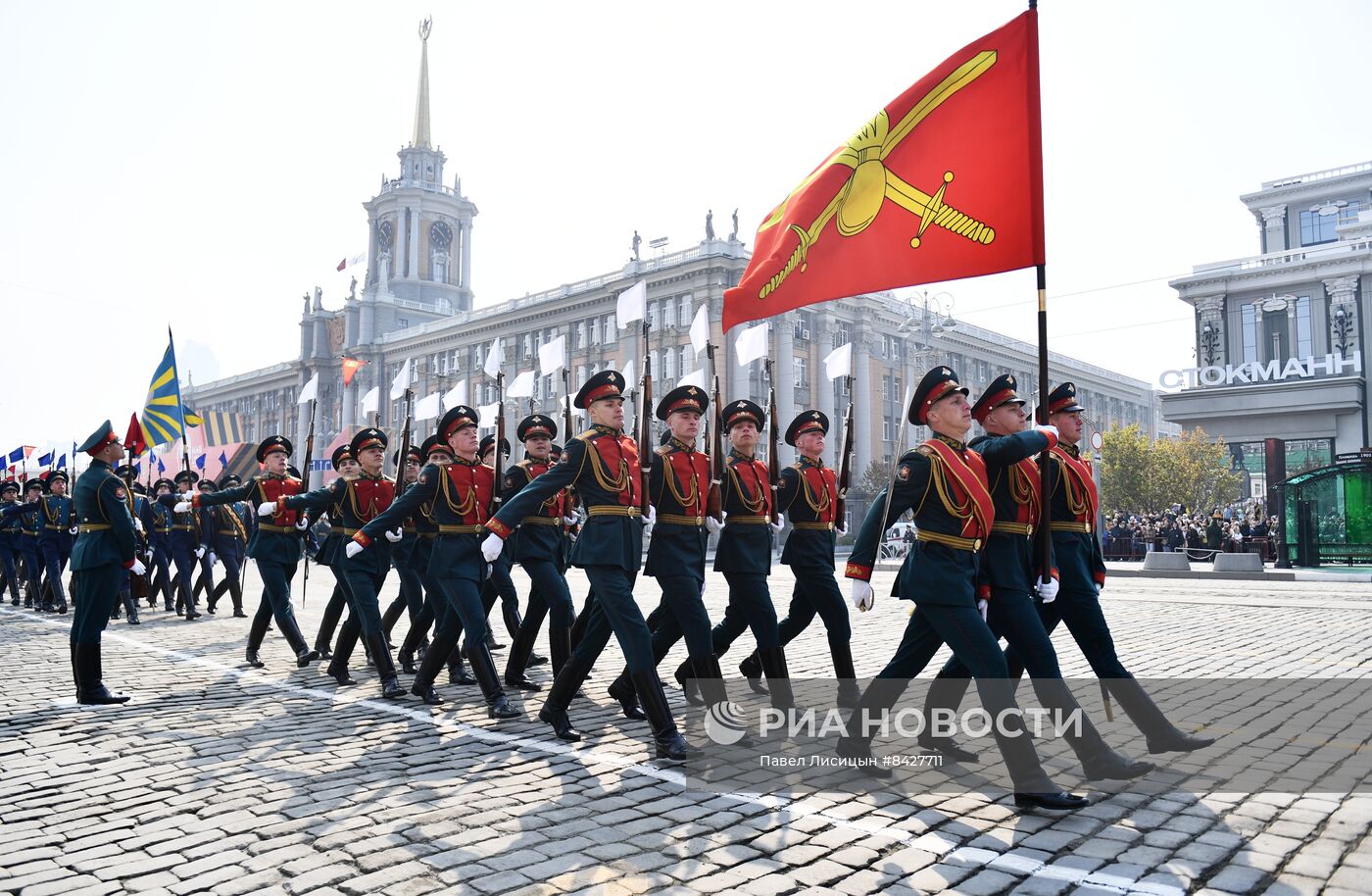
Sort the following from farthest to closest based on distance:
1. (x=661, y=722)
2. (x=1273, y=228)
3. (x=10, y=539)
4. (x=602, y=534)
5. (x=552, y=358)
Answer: (x=1273, y=228) → (x=10, y=539) → (x=552, y=358) → (x=602, y=534) → (x=661, y=722)

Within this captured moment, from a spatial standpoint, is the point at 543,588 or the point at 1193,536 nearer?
the point at 543,588

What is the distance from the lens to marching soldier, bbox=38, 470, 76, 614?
52.6 feet

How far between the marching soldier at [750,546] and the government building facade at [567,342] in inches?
818

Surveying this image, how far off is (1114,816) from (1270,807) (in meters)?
0.77

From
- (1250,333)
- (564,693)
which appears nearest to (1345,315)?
(1250,333)

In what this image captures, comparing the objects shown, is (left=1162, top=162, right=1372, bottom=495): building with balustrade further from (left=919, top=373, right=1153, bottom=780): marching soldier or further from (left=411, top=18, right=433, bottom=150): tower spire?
(left=411, top=18, right=433, bottom=150): tower spire

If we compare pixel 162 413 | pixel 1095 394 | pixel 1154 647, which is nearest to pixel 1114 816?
pixel 1154 647

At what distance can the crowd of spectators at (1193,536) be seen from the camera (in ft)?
101

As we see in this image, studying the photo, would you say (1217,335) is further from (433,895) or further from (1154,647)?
(433,895)

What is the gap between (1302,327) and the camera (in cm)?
5175

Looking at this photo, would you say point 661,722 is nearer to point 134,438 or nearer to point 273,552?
point 273,552

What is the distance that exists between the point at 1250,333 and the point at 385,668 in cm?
5508

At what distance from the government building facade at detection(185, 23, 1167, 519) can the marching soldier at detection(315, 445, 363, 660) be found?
18955mm

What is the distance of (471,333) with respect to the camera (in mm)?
73750
